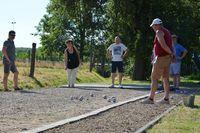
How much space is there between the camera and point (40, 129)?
27.2 feet

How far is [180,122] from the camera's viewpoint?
972cm

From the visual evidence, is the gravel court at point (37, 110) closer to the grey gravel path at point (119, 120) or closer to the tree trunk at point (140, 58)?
the grey gravel path at point (119, 120)

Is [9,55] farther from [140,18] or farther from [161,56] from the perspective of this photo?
[140,18]

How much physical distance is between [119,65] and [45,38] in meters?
61.3

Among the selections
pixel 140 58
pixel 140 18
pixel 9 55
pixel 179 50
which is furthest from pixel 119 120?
pixel 140 58

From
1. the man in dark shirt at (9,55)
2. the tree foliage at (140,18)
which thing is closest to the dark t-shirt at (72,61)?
the man in dark shirt at (9,55)

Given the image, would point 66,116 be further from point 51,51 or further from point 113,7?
point 51,51

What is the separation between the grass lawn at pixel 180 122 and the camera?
872cm

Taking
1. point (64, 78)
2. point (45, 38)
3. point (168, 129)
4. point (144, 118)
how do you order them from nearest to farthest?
point (168, 129)
point (144, 118)
point (64, 78)
point (45, 38)

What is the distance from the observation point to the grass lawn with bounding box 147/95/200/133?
8.72 meters

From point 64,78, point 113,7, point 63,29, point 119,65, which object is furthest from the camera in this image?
point 63,29

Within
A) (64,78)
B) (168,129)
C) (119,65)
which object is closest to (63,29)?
(64,78)

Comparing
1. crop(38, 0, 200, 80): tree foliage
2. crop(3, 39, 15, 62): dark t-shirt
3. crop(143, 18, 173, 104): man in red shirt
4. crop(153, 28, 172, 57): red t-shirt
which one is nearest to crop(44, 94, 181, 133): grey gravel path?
crop(143, 18, 173, 104): man in red shirt

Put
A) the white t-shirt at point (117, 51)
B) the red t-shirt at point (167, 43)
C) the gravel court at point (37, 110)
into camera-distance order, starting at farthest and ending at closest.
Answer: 1. the white t-shirt at point (117, 51)
2. the red t-shirt at point (167, 43)
3. the gravel court at point (37, 110)
